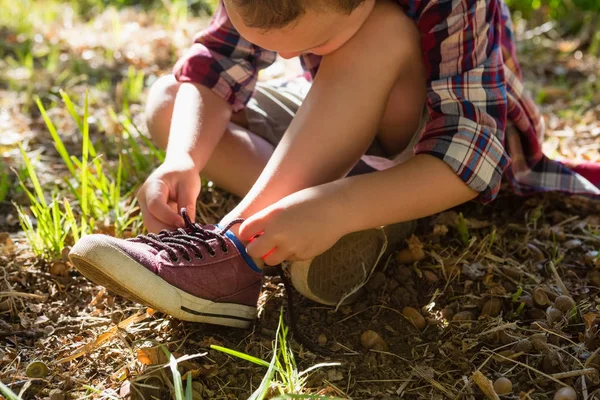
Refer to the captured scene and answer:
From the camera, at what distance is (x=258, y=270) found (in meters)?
1.32

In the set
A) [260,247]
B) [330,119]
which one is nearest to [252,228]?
[260,247]

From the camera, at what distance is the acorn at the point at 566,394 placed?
1135mm

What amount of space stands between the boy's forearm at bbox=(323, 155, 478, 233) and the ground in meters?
0.19

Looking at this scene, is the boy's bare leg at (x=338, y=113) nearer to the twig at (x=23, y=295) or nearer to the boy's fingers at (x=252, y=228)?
the boy's fingers at (x=252, y=228)

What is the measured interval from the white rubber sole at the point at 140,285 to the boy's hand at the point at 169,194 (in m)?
0.19

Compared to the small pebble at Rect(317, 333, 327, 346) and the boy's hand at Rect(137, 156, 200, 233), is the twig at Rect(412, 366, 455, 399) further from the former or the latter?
the boy's hand at Rect(137, 156, 200, 233)

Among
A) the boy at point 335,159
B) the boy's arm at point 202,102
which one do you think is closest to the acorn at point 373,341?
the boy at point 335,159

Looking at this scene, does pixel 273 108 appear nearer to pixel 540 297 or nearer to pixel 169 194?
pixel 169 194

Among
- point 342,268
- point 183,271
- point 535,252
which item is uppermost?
point 183,271

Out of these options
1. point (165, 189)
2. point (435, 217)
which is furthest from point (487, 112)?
point (165, 189)

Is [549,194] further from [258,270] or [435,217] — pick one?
[258,270]

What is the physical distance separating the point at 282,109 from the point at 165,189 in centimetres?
48

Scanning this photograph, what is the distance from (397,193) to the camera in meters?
1.32

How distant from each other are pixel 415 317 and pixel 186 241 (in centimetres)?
47
